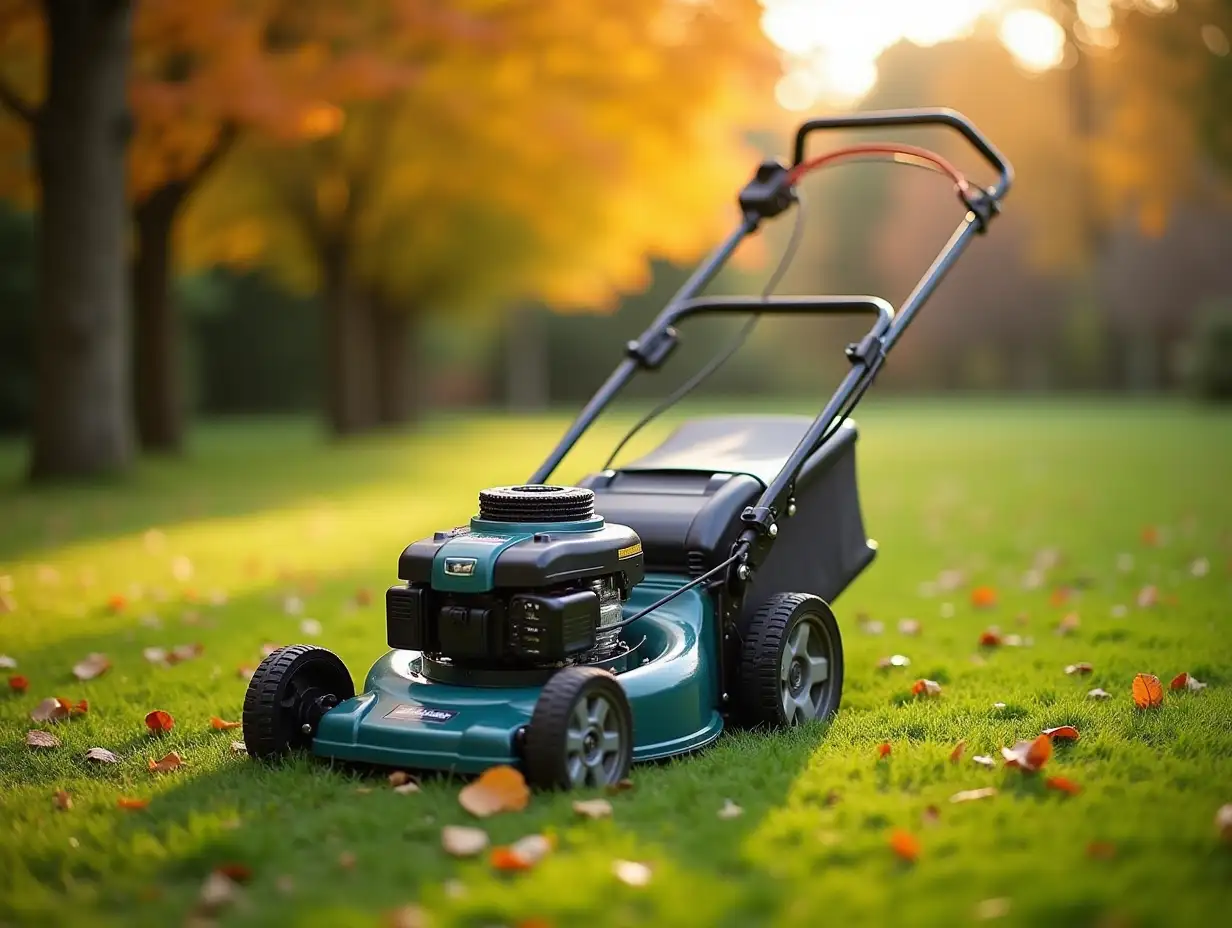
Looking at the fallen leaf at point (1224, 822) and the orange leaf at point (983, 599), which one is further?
the orange leaf at point (983, 599)

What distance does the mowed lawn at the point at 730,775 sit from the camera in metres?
3.01

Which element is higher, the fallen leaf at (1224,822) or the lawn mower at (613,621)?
the lawn mower at (613,621)

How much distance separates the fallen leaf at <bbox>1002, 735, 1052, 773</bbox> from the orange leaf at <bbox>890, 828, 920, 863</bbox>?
0.73m

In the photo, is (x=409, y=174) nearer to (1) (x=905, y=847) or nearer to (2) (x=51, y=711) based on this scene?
(2) (x=51, y=711)

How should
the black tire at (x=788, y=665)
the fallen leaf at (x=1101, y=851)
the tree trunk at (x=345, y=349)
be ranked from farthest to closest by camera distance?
the tree trunk at (x=345, y=349) < the black tire at (x=788, y=665) < the fallen leaf at (x=1101, y=851)

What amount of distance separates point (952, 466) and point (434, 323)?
67.0 ft

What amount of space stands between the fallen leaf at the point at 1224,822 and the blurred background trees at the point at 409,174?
10.6m

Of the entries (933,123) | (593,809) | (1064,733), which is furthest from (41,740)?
(933,123)

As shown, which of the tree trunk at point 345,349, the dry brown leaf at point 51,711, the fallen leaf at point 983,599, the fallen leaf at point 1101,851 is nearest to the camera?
the fallen leaf at point 1101,851

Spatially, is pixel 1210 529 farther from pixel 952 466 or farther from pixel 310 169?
pixel 310 169

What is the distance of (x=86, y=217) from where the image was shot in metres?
12.0

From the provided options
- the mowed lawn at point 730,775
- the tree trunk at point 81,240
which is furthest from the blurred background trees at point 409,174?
the mowed lawn at point 730,775

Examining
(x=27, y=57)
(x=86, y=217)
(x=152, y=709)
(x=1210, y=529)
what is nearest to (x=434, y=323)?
(x=27, y=57)

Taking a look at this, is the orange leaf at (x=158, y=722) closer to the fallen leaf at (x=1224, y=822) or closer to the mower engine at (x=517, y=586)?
the mower engine at (x=517, y=586)
